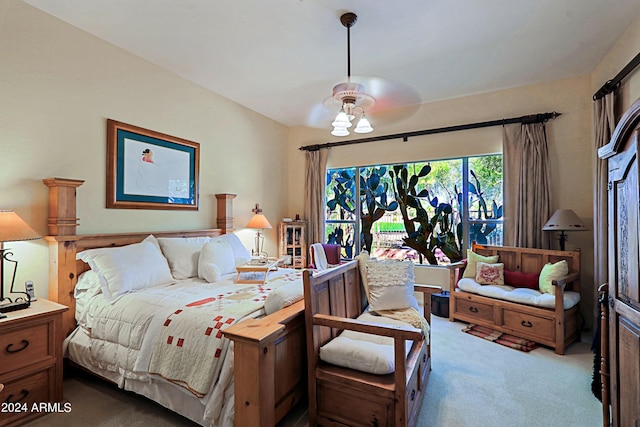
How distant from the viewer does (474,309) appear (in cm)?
356


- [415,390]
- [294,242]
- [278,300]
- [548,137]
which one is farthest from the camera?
[294,242]

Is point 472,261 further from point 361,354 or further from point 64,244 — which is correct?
point 64,244

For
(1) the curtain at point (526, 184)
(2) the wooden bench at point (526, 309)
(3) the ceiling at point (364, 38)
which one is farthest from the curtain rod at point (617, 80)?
(2) the wooden bench at point (526, 309)

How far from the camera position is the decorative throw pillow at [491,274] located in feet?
11.8

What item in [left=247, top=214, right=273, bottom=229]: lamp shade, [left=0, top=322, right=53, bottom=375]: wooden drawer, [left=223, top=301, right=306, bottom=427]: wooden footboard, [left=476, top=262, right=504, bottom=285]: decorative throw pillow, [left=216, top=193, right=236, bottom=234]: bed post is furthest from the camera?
[left=247, top=214, right=273, bottom=229]: lamp shade

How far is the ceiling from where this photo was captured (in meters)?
2.36

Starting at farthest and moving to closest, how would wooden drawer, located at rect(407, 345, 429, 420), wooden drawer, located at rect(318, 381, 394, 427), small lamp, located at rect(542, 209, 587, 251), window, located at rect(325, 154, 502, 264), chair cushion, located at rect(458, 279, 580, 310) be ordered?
1. window, located at rect(325, 154, 502, 264)
2. small lamp, located at rect(542, 209, 587, 251)
3. chair cushion, located at rect(458, 279, 580, 310)
4. wooden drawer, located at rect(407, 345, 429, 420)
5. wooden drawer, located at rect(318, 381, 394, 427)

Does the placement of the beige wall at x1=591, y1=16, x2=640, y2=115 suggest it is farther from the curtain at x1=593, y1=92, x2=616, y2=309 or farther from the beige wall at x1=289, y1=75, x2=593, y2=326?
the beige wall at x1=289, y1=75, x2=593, y2=326

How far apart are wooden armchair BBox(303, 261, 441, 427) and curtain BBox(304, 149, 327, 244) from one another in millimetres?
2898

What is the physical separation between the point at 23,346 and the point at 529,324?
13.8 feet

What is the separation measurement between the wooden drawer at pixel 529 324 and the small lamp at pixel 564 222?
97 cm

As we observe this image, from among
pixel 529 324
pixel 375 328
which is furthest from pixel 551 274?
pixel 375 328

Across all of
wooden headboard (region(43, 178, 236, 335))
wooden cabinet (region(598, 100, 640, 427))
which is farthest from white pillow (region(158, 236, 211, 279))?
wooden cabinet (region(598, 100, 640, 427))

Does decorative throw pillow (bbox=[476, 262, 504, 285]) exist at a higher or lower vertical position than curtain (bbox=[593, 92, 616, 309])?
lower
